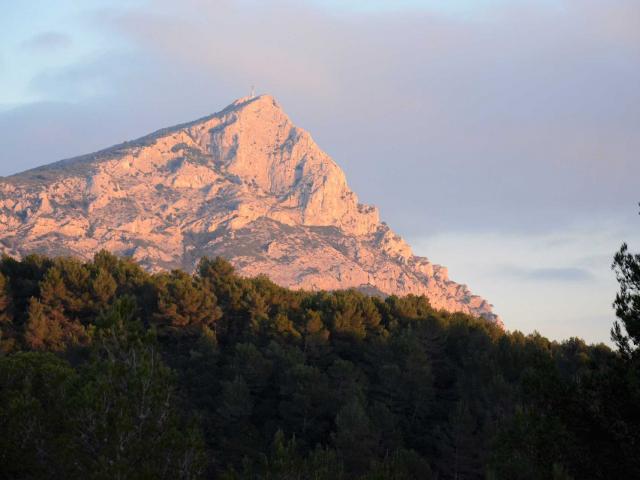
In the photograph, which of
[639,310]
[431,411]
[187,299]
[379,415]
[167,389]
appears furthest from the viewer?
[187,299]

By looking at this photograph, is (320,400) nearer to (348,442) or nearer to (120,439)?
(348,442)

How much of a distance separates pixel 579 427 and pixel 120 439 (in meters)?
11.0

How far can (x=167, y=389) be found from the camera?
1873 cm

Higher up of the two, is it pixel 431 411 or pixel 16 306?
pixel 16 306

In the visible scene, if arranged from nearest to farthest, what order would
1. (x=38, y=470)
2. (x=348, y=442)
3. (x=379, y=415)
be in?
(x=38, y=470) → (x=348, y=442) → (x=379, y=415)

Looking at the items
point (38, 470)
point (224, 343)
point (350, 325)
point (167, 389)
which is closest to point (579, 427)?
point (167, 389)

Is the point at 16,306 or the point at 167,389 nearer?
the point at 167,389

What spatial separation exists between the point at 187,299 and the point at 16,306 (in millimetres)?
13399

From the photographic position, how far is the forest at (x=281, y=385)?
17.3 m

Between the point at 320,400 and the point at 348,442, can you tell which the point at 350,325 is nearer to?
the point at 320,400

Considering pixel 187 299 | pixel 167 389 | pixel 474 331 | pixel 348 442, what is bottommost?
pixel 348 442

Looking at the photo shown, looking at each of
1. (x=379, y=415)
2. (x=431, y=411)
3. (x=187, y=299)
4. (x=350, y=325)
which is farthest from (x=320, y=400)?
(x=187, y=299)

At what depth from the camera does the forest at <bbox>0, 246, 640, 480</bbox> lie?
17.3 metres

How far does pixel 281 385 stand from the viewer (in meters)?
45.4
